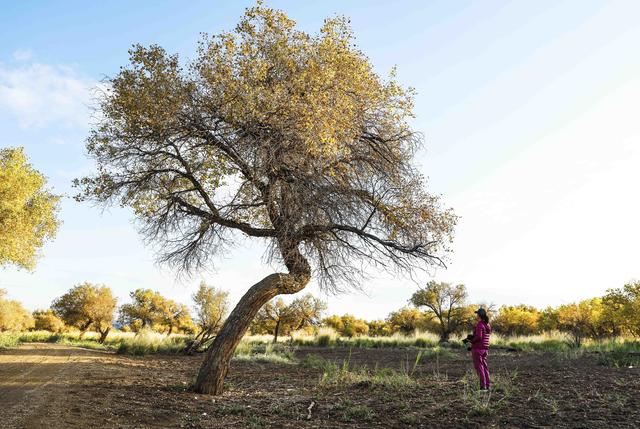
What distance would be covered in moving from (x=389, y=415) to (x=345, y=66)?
24.7 feet

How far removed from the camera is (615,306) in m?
29.1

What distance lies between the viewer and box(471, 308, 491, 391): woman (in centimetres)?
910

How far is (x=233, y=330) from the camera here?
10.6 meters

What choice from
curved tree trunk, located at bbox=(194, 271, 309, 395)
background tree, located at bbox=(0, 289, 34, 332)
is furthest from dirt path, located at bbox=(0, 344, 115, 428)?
background tree, located at bbox=(0, 289, 34, 332)

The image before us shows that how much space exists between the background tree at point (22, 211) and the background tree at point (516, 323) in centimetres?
4117

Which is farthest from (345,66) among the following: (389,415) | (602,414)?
(602,414)

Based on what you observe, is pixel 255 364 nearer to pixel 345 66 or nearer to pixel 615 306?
pixel 345 66

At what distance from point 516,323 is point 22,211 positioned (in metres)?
44.2

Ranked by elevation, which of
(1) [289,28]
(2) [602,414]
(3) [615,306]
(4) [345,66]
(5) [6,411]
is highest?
(1) [289,28]

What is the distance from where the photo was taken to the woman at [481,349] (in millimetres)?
9102

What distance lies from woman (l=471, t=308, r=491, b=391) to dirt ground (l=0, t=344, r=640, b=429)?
0.94 feet

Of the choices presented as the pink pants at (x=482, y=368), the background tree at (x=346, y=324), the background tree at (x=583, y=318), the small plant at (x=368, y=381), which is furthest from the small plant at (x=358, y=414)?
the background tree at (x=346, y=324)

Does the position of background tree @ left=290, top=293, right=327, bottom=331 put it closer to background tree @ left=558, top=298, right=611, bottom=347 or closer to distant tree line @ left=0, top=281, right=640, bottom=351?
distant tree line @ left=0, top=281, right=640, bottom=351

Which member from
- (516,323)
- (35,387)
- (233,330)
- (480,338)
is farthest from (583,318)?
(35,387)
